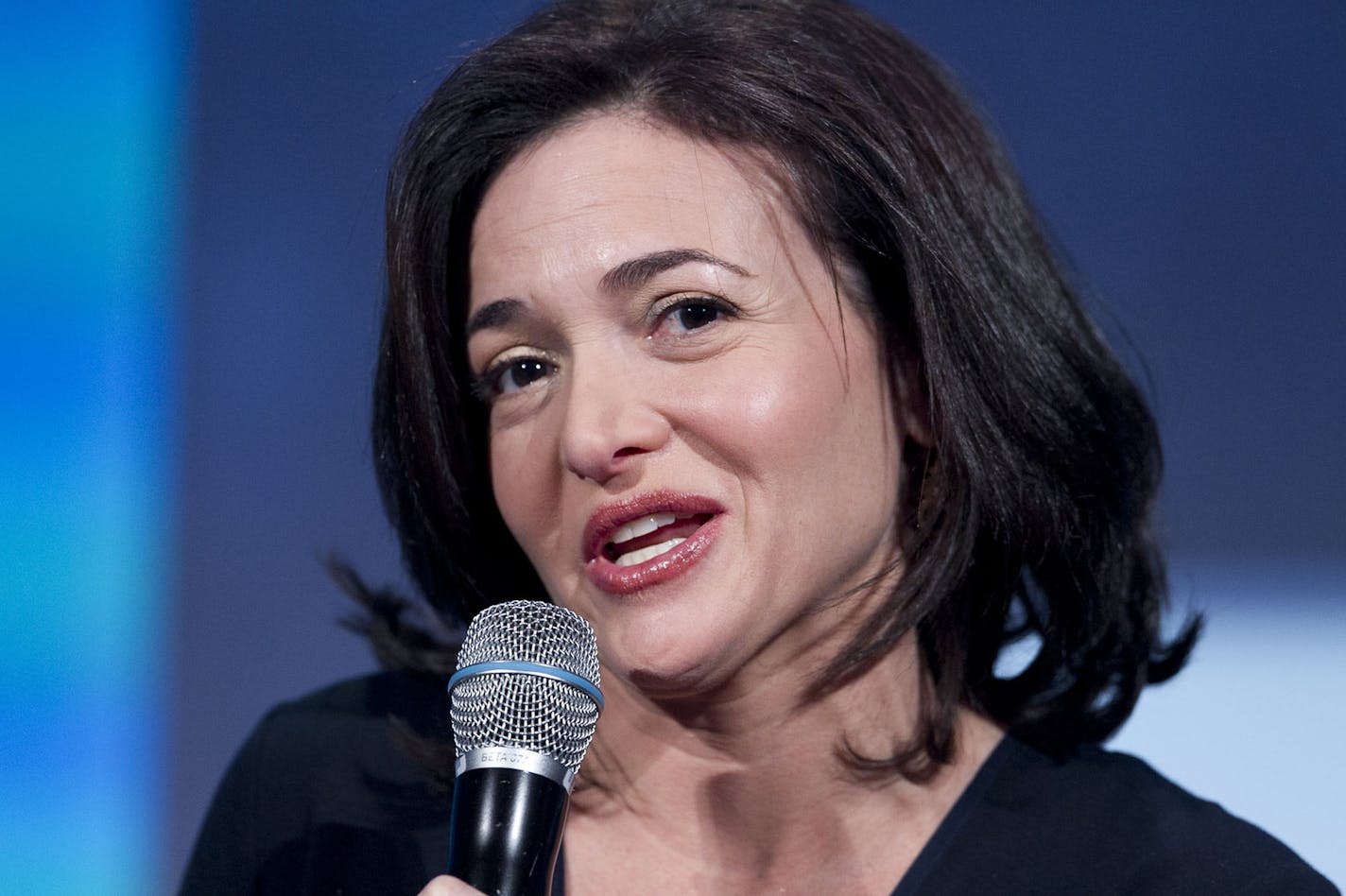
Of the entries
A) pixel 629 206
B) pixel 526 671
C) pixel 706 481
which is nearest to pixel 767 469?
pixel 706 481

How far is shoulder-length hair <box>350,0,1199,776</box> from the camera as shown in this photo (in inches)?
55.6

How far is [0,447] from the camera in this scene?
2.13 m

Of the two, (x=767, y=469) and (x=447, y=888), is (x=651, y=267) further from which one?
(x=447, y=888)

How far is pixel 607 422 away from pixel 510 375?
0.71 feet

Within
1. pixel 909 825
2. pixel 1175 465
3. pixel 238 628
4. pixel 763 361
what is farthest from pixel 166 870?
pixel 1175 465

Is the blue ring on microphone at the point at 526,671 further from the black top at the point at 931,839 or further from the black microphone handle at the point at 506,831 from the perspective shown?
the black top at the point at 931,839

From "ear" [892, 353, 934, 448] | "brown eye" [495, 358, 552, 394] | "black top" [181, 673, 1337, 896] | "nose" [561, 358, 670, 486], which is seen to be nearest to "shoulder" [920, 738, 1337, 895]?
"black top" [181, 673, 1337, 896]

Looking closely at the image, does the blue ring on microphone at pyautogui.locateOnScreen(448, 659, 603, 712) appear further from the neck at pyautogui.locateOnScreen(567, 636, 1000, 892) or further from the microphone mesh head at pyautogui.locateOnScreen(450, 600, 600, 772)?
the neck at pyautogui.locateOnScreen(567, 636, 1000, 892)

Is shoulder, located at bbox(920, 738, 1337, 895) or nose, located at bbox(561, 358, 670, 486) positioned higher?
nose, located at bbox(561, 358, 670, 486)

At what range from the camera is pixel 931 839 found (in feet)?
4.68

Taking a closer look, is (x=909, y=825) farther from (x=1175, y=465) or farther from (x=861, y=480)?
(x=1175, y=465)

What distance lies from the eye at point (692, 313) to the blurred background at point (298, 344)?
89cm

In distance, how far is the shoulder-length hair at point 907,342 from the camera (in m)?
1.41

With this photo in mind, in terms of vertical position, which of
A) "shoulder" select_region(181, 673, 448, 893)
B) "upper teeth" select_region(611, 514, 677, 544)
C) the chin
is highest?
"upper teeth" select_region(611, 514, 677, 544)
